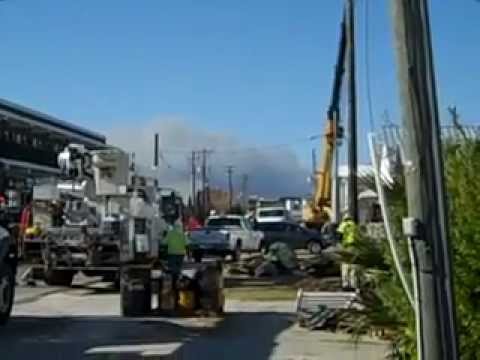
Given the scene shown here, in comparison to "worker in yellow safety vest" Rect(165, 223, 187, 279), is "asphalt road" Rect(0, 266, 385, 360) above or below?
below

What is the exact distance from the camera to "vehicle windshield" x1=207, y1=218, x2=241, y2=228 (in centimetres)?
4762

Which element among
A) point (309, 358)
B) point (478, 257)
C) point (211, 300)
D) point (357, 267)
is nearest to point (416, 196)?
point (478, 257)

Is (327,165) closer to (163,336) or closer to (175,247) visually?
(175,247)

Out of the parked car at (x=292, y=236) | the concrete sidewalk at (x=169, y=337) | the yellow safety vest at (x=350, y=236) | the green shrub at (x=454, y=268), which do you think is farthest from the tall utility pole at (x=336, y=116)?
the green shrub at (x=454, y=268)

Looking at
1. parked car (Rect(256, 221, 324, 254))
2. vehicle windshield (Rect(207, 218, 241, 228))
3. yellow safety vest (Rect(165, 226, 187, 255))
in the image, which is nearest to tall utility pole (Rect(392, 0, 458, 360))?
yellow safety vest (Rect(165, 226, 187, 255))

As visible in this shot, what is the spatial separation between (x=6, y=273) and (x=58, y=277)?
8969mm

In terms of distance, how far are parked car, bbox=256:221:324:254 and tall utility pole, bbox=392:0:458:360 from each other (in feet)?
136

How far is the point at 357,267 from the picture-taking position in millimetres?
11219

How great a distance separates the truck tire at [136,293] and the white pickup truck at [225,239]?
809 inches

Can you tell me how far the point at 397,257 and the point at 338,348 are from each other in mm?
7048

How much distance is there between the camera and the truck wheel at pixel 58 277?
88.7 ft

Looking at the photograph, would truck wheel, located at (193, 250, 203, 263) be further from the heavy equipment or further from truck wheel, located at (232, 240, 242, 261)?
the heavy equipment

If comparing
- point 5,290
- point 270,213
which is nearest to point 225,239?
point 270,213

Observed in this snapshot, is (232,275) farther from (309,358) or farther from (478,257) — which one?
(478,257)
